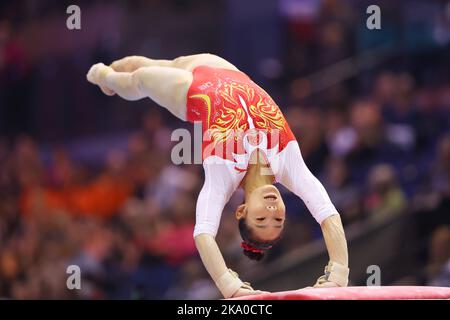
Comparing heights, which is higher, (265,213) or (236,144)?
(236,144)

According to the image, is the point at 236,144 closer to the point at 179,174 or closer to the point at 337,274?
the point at 337,274

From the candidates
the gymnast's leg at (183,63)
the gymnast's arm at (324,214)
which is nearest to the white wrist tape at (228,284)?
the gymnast's arm at (324,214)

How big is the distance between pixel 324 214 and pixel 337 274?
310mm

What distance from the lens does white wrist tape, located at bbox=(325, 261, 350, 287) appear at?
4828mm

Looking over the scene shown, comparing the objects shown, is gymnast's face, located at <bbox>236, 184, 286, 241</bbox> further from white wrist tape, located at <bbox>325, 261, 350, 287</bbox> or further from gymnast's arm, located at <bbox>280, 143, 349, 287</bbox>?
white wrist tape, located at <bbox>325, 261, 350, 287</bbox>

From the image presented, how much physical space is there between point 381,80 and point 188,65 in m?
3.30

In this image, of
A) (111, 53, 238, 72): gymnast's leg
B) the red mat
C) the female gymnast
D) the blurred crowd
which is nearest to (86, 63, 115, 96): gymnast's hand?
(111, 53, 238, 72): gymnast's leg

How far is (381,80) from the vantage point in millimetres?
8523

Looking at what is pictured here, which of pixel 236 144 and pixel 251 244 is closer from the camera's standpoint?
pixel 251 244

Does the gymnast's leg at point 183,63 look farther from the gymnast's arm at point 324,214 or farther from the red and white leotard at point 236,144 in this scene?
the gymnast's arm at point 324,214

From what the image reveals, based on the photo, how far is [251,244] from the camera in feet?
16.1

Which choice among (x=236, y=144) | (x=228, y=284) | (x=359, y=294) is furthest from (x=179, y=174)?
(x=359, y=294)

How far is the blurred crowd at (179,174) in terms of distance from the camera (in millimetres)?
7719
